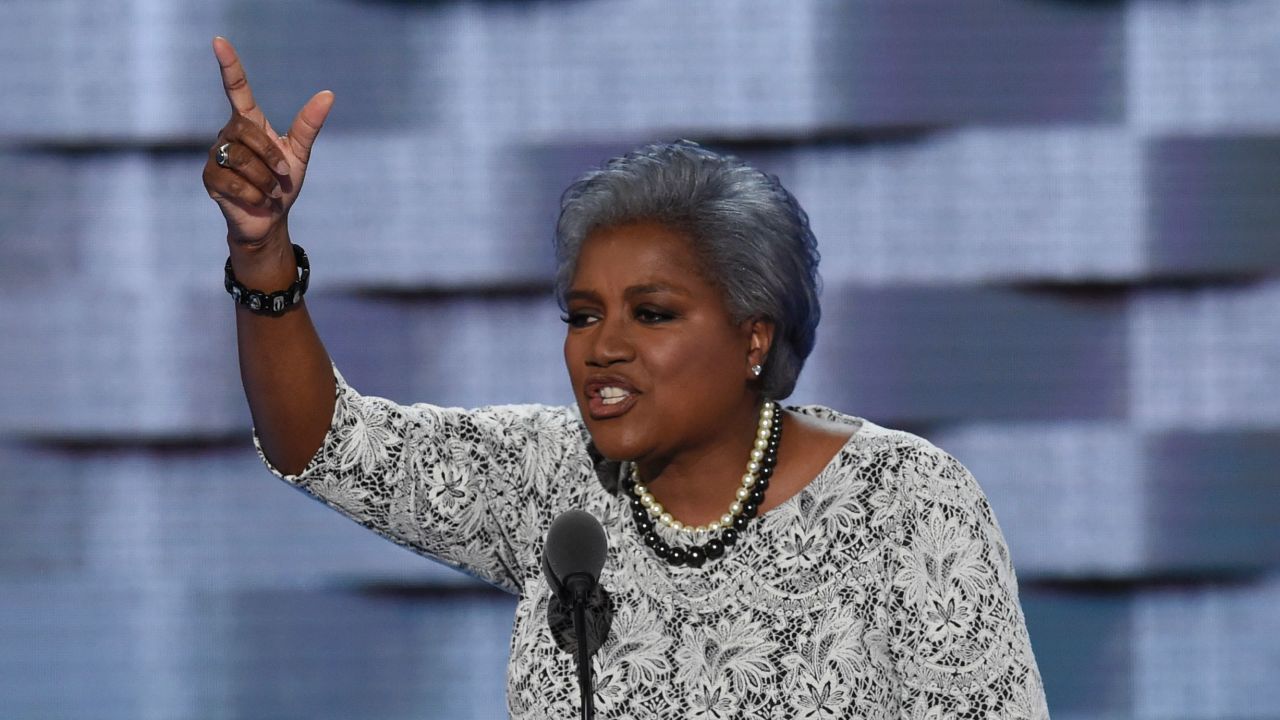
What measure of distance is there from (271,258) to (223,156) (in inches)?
5.3

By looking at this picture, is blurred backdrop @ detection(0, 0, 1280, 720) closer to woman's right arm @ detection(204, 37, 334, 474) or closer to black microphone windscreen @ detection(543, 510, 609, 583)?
woman's right arm @ detection(204, 37, 334, 474)

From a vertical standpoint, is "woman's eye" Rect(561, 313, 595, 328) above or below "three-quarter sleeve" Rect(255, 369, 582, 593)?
above

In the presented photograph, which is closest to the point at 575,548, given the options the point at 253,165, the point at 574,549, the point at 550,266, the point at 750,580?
the point at 574,549

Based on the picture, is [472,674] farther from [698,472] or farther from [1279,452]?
[1279,452]

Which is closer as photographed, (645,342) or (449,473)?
(645,342)

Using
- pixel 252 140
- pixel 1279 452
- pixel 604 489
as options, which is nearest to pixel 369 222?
pixel 604 489

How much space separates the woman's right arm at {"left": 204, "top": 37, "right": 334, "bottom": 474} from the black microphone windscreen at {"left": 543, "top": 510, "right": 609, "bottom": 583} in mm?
370

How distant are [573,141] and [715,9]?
36 centimetres

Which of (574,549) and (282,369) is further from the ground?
(282,369)

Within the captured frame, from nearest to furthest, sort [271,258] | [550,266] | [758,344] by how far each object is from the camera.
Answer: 1. [271,258]
2. [758,344]
3. [550,266]

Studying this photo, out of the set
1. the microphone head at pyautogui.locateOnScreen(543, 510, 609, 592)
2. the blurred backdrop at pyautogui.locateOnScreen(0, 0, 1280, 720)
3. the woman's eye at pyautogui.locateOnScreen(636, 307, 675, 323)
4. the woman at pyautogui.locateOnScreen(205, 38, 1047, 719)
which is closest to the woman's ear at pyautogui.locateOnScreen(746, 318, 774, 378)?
the woman at pyautogui.locateOnScreen(205, 38, 1047, 719)

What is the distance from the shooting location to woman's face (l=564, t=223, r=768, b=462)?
1577 mm

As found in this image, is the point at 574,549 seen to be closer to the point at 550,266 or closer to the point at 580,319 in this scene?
the point at 580,319

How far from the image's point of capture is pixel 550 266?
9.00ft
